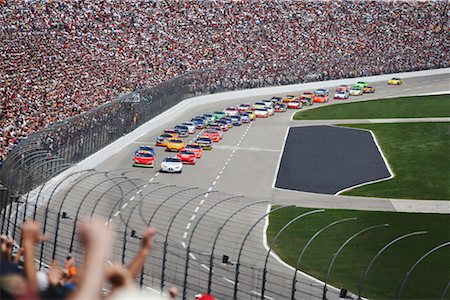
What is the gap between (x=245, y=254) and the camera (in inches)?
1243

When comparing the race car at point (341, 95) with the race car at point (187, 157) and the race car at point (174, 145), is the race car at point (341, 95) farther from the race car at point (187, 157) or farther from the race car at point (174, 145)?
the race car at point (187, 157)

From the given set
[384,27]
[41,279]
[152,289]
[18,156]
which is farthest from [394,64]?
[41,279]

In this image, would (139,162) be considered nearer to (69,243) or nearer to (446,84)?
(69,243)

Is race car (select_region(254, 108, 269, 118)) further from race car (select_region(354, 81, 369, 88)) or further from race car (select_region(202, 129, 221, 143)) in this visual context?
race car (select_region(354, 81, 369, 88))

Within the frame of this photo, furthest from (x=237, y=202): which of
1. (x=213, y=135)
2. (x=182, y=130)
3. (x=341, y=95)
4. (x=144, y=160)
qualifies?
(x=341, y=95)

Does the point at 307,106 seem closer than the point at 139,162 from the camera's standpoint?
No

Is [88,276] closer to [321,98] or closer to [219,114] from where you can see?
[219,114]

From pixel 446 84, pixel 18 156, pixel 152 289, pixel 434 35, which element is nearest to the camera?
pixel 152 289

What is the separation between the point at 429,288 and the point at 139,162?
31155mm

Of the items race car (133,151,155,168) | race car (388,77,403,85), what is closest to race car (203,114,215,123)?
race car (133,151,155,168)

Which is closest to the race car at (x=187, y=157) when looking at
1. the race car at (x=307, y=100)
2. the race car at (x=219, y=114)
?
A: the race car at (x=219, y=114)

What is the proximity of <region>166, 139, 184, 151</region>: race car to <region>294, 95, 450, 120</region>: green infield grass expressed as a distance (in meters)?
22.1

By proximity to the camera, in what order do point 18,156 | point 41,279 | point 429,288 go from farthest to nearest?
point 18,156
point 429,288
point 41,279

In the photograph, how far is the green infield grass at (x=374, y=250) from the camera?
3125 cm
